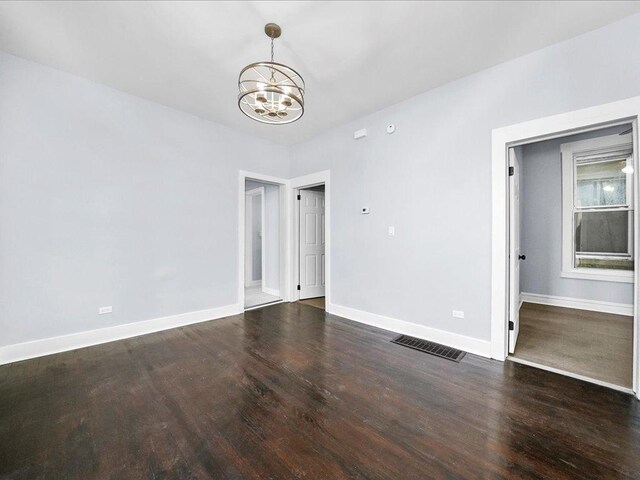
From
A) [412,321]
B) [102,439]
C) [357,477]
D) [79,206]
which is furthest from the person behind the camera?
[412,321]

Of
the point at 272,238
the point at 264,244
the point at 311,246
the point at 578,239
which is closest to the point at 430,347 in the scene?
the point at 311,246

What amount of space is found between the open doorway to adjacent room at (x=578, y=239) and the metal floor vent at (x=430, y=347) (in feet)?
3.61

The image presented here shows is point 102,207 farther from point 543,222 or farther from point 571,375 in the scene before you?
point 543,222

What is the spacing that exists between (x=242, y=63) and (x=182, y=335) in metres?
3.16

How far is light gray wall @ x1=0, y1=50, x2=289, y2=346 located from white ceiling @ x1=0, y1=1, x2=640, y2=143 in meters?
0.42

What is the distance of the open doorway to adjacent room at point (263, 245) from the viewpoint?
523 centimetres

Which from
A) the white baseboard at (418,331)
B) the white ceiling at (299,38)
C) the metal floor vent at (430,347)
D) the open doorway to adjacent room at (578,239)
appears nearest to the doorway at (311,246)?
the white baseboard at (418,331)

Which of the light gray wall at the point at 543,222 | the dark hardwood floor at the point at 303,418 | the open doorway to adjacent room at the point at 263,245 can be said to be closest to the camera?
the dark hardwood floor at the point at 303,418

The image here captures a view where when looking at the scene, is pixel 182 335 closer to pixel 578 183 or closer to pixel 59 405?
pixel 59 405

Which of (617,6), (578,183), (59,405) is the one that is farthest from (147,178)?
(578,183)

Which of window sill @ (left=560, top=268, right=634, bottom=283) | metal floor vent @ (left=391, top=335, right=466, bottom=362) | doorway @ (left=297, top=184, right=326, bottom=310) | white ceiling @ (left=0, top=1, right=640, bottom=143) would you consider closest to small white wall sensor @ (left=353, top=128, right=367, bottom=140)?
white ceiling @ (left=0, top=1, right=640, bottom=143)

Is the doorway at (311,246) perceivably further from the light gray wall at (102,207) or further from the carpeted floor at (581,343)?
the carpeted floor at (581,343)

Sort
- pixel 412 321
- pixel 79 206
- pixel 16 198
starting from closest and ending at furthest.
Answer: pixel 16 198 → pixel 79 206 → pixel 412 321

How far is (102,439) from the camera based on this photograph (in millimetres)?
1613
